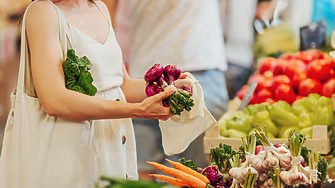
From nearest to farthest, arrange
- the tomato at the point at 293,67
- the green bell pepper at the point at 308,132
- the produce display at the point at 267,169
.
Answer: the produce display at the point at 267,169 < the green bell pepper at the point at 308,132 < the tomato at the point at 293,67

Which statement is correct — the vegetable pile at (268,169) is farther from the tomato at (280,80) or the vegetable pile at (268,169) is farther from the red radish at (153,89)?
the tomato at (280,80)

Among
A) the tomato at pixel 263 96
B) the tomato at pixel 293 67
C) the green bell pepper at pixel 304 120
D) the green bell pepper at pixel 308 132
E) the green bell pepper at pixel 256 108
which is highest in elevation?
the tomato at pixel 293 67

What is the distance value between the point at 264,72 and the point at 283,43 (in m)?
0.27

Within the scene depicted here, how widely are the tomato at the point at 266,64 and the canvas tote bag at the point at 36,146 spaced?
5.59 feet

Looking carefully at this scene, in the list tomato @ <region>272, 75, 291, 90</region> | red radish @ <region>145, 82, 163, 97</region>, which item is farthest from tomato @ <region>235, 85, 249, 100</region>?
red radish @ <region>145, 82, 163, 97</region>

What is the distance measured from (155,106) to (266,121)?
1064 millimetres

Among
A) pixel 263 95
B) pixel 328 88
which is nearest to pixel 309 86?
pixel 328 88

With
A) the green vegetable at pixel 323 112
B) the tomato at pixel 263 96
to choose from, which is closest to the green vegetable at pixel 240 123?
the tomato at pixel 263 96

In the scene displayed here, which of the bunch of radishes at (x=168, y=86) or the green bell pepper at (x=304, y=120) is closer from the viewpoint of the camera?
the bunch of radishes at (x=168, y=86)

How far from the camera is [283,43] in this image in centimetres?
256

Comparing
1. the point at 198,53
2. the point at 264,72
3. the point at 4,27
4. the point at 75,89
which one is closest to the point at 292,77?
the point at 264,72

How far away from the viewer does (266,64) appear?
2.55 meters

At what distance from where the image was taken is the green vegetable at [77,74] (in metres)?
1.22

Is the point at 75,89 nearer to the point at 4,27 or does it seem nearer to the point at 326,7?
the point at 326,7
